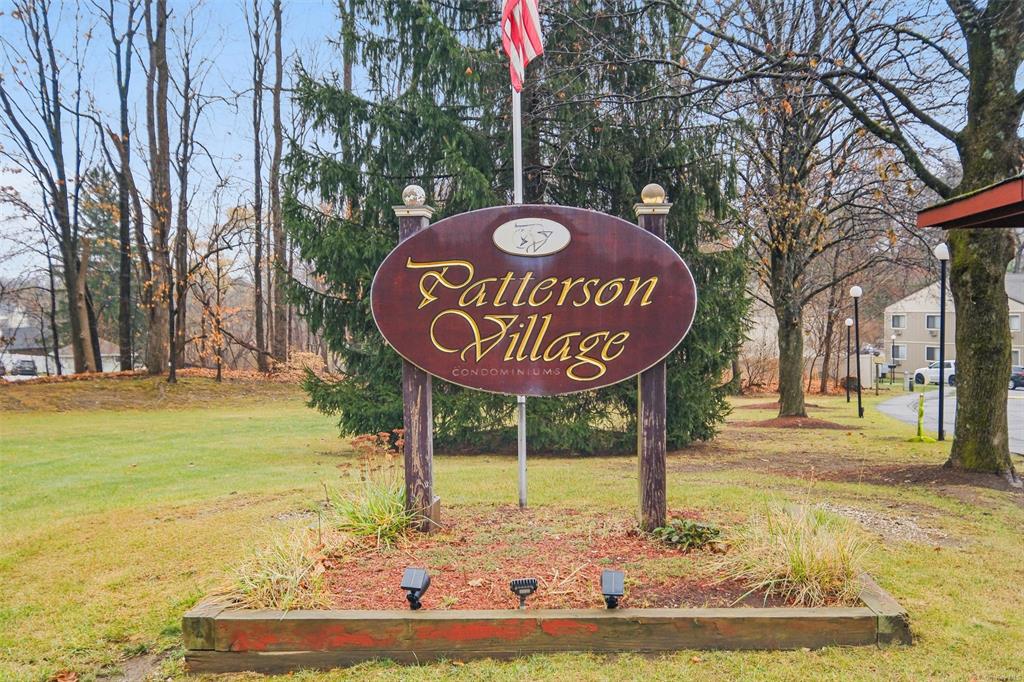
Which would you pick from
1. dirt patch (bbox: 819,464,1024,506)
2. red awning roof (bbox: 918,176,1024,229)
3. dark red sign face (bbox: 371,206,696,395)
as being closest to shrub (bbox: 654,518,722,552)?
dark red sign face (bbox: 371,206,696,395)

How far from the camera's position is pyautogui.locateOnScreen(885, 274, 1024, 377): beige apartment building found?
45562 millimetres

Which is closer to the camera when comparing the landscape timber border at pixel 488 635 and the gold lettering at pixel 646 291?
the landscape timber border at pixel 488 635

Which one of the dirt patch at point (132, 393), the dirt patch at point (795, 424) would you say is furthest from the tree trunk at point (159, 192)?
the dirt patch at point (795, 424)

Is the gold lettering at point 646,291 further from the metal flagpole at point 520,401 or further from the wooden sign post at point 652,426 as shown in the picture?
the metal flagpole at point 520,401

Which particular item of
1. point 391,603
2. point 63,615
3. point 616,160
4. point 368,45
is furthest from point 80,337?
point 391,603

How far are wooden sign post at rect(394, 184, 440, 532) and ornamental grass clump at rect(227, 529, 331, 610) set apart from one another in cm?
109

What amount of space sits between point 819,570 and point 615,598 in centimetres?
118

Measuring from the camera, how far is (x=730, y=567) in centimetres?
434

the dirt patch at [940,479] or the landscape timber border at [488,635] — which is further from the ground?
the landscape timber border at [488,635]

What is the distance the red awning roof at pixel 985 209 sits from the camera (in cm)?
494

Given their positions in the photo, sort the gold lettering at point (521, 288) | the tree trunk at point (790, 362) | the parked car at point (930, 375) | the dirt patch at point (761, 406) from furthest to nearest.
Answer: the parked car at point (930, 375) → the dirt patch at point (761, 406) → the tree trunk at point (790, 362) → the gold lettering at point (521, 288)

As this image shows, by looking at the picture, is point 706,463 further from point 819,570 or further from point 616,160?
point 819,570

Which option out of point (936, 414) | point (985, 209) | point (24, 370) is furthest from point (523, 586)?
point (24, 370)

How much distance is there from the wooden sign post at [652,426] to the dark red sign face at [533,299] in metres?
0.12
